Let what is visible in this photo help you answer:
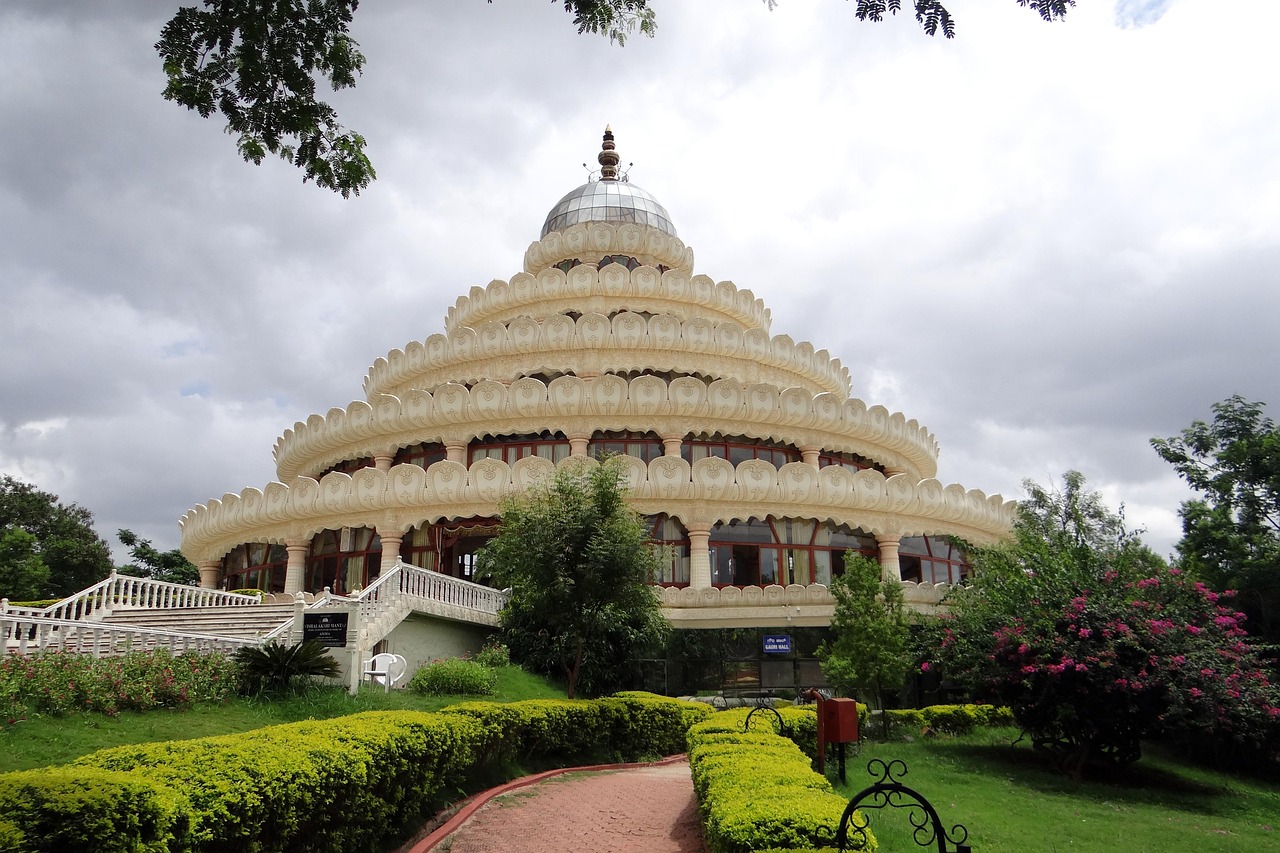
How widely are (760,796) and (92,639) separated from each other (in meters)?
10.7

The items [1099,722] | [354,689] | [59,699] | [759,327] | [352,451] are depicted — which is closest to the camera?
[59,699]

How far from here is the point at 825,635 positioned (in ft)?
82.6

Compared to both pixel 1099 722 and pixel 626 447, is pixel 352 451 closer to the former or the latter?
pixel 626 447

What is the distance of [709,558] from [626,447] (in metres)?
4.95

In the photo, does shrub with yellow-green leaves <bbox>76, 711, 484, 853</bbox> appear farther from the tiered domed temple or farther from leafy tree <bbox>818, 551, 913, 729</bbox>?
the tiered domed temple

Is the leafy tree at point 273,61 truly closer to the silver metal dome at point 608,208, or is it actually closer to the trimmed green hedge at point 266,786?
the trimmed green hedge at point 266,786

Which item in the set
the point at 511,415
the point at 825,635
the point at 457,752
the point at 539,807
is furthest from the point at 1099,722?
the point at 511,415

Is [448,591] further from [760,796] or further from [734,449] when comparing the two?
[760,796]

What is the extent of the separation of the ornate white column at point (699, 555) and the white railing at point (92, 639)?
15356 millimetres

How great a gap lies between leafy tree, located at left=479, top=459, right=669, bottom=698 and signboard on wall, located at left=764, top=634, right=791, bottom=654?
16.2ft

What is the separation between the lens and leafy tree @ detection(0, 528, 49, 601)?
46.3m

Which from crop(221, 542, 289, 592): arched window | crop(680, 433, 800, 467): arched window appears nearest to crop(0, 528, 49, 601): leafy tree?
crop(221, 542, 289, 592): arched window

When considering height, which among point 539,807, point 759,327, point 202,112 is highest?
point 759,327

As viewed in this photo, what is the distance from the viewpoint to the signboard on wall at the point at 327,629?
53.1 feet
